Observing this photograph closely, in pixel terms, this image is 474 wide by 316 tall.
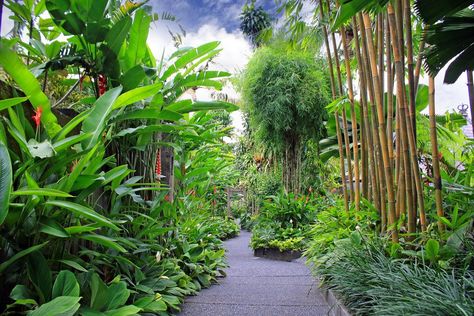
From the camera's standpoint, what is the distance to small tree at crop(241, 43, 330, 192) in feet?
17.8

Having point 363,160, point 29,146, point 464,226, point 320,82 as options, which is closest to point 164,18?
point 29,146

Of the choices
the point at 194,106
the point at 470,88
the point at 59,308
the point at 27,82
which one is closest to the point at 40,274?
the point at 59,308

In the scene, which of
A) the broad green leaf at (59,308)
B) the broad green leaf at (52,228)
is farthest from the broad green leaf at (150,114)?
the broad green leaf at (59,308)

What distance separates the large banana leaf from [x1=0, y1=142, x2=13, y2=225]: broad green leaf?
0.33 m

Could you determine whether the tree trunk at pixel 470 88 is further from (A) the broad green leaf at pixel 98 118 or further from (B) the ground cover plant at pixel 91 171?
(A) the broad green leaf at pixel 98 118

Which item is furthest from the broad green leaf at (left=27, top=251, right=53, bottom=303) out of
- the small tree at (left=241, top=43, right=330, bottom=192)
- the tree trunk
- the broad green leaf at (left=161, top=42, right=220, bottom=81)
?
the small tree at (left=241, top=43, right=330, bottom=192)

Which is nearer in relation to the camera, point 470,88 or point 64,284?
point 64,284

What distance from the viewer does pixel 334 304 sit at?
186 cm

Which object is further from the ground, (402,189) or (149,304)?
(402,189)

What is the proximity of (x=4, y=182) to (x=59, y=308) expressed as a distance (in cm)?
38

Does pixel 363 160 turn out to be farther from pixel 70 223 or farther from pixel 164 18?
pixel 70 223

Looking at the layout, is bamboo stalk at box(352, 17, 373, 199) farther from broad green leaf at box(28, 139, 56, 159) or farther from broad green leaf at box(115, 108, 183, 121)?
broad green leaf at box(28, 139, 56, 159)

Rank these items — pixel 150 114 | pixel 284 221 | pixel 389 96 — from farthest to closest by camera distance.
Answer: pixel 284 221
pixel 389 96
pixel 150 114

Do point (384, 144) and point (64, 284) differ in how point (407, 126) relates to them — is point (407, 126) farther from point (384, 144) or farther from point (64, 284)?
point (64, 284)
